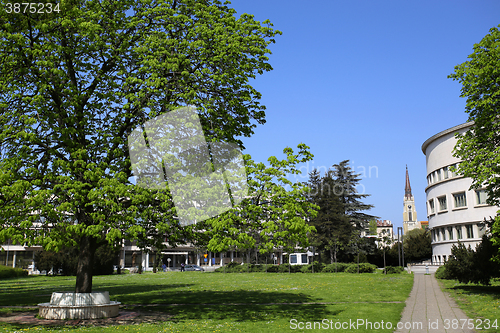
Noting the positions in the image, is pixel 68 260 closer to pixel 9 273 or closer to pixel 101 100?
pixel 9 273

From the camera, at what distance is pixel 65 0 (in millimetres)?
12812

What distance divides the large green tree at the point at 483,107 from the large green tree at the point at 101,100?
10696 millimetres

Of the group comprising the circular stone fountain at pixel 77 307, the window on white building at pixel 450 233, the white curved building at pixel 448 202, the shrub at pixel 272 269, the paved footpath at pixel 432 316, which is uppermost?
the white curved building at pixel 448 202

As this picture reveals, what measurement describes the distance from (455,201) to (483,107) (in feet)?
146

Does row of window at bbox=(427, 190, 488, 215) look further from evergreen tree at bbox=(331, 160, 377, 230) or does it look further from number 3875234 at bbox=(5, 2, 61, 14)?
number 3875234 at bbox=(5, 2, 61, 14)

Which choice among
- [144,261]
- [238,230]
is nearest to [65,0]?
[238,230]

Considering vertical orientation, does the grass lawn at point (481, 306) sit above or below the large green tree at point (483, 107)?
below

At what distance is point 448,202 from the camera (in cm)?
5953

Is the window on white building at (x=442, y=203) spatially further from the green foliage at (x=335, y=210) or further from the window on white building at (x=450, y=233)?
the green foliage at (x=335, y=210)

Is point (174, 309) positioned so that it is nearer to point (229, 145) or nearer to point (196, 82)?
point (229, 145)

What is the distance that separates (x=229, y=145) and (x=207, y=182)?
1.93 m

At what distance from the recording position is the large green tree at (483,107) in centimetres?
1864

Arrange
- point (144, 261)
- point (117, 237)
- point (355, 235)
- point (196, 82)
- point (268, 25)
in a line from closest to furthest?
point (117, 237) → point (196, 82) → point (268, 25) → point (355, 235) → point (144, 261)

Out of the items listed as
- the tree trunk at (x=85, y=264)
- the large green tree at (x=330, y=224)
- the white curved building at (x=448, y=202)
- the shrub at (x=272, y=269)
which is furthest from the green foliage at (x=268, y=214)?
the white curved building at (x=448, y=202)
